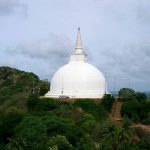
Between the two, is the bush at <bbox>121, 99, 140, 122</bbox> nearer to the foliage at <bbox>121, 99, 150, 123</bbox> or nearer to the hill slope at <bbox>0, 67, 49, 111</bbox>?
the foliage at <bbox>121, 99, 150, 123</bbox>

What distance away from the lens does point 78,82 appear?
216ft

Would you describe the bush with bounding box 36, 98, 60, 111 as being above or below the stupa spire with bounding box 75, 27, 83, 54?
below

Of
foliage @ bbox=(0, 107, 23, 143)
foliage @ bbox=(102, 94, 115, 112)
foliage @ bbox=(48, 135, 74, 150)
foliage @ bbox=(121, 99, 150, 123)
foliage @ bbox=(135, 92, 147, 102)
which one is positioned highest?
foliage @ bbox=(135, 92, 147, 102)

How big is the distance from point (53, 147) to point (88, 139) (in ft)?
22.2

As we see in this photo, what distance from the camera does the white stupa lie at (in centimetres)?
6575

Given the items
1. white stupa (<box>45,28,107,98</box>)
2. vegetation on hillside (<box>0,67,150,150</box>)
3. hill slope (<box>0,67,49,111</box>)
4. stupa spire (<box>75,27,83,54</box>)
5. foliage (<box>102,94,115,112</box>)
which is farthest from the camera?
hill slope (<box>0,67,49,111</box>)

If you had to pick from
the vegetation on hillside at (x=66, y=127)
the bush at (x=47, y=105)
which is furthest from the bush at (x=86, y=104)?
the bush at (x=47, y=105)

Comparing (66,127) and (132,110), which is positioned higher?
(132,110)

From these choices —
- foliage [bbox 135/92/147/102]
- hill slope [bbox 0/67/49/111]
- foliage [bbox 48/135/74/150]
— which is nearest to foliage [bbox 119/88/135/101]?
foliage [bbox 135/92/147/102]

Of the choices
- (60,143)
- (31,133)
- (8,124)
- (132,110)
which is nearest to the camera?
(60,143)

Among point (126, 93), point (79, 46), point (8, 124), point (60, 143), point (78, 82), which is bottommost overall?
point (60, 143)

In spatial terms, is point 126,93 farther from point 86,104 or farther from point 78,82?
point 86,104

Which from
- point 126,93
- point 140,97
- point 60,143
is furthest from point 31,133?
point 126,93

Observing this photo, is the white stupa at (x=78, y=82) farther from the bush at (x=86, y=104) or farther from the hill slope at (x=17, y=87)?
the hill slope at (x=17, y=87)
